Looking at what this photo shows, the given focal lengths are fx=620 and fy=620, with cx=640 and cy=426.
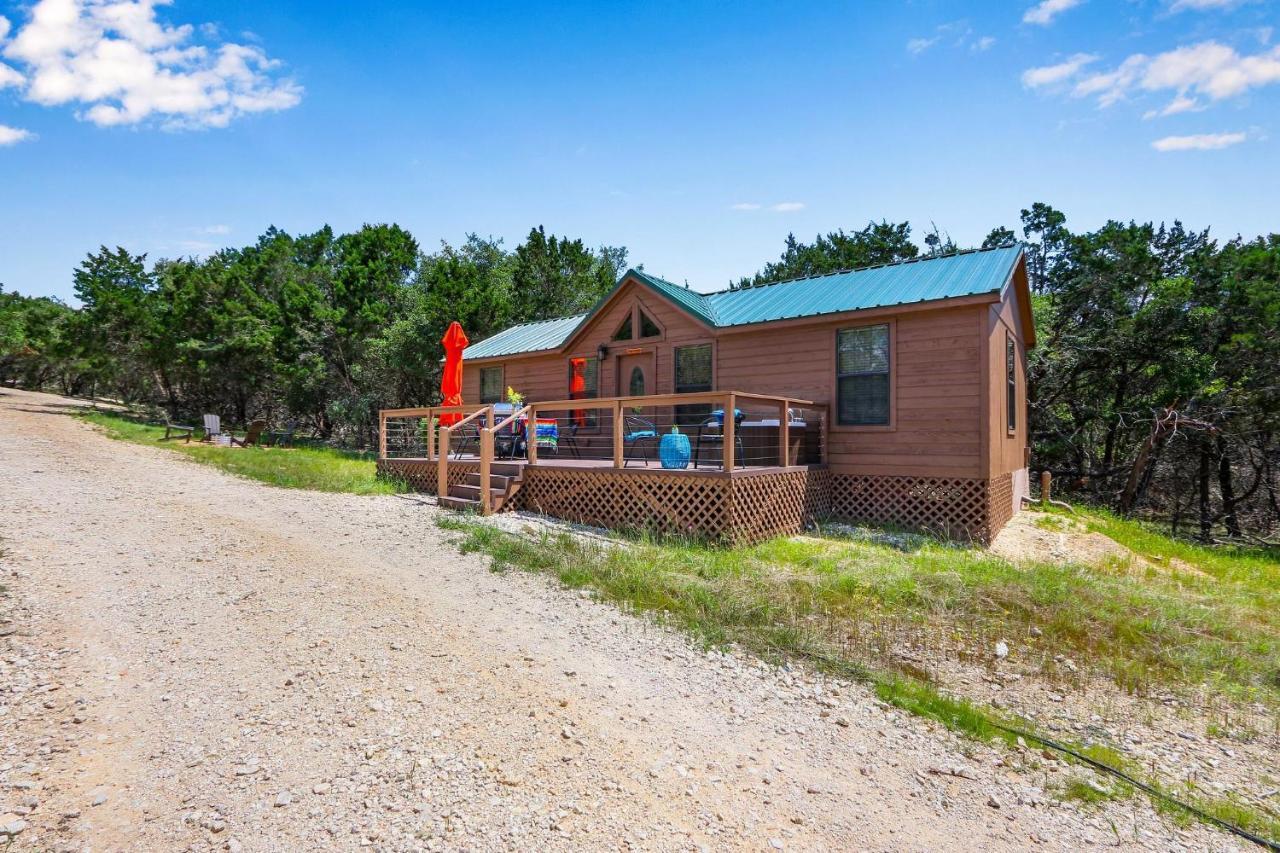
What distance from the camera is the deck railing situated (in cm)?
859

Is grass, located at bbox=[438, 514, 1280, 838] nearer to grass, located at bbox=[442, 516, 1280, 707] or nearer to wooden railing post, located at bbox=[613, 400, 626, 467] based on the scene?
grass, located at bbox=[442, 516, 1280, 707]

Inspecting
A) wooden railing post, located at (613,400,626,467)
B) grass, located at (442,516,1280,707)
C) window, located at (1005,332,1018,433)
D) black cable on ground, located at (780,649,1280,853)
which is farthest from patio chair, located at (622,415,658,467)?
black cable on ground, located at (780,649,1280,853)

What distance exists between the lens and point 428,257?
99.6 ft

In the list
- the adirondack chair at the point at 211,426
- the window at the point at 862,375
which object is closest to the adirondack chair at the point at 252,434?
the adirondack chair at the point at 211,426

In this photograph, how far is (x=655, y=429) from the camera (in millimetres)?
11836

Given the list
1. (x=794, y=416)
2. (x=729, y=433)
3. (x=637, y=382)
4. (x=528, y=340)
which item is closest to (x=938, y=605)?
(x=729, y=433)

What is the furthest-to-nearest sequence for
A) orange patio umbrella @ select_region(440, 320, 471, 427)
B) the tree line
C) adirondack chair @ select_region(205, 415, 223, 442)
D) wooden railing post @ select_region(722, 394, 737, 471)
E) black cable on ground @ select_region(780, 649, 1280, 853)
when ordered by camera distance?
1. adirondack chair @ select_region(205, 415, 223, 442)
2. the tree line
3. orange patio umbrella @ select_region(440, 320, 471, 427)
4. wooden railing post @ select_region(722, 394, 737, 471)
5. black cable on ground @ select_region(780, 649, 1280, 853)

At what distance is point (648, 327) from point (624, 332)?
2.08 ft

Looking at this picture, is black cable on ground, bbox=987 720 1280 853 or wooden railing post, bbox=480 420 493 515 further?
wooden railing post, bbox=480 420 493 515

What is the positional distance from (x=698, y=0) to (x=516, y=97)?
153 inches

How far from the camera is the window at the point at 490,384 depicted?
15297 millimetres

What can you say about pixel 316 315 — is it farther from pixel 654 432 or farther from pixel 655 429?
pixel 654 432

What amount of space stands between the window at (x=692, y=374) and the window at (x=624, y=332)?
1294mm

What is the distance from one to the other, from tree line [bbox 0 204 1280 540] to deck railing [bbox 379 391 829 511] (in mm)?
8279
